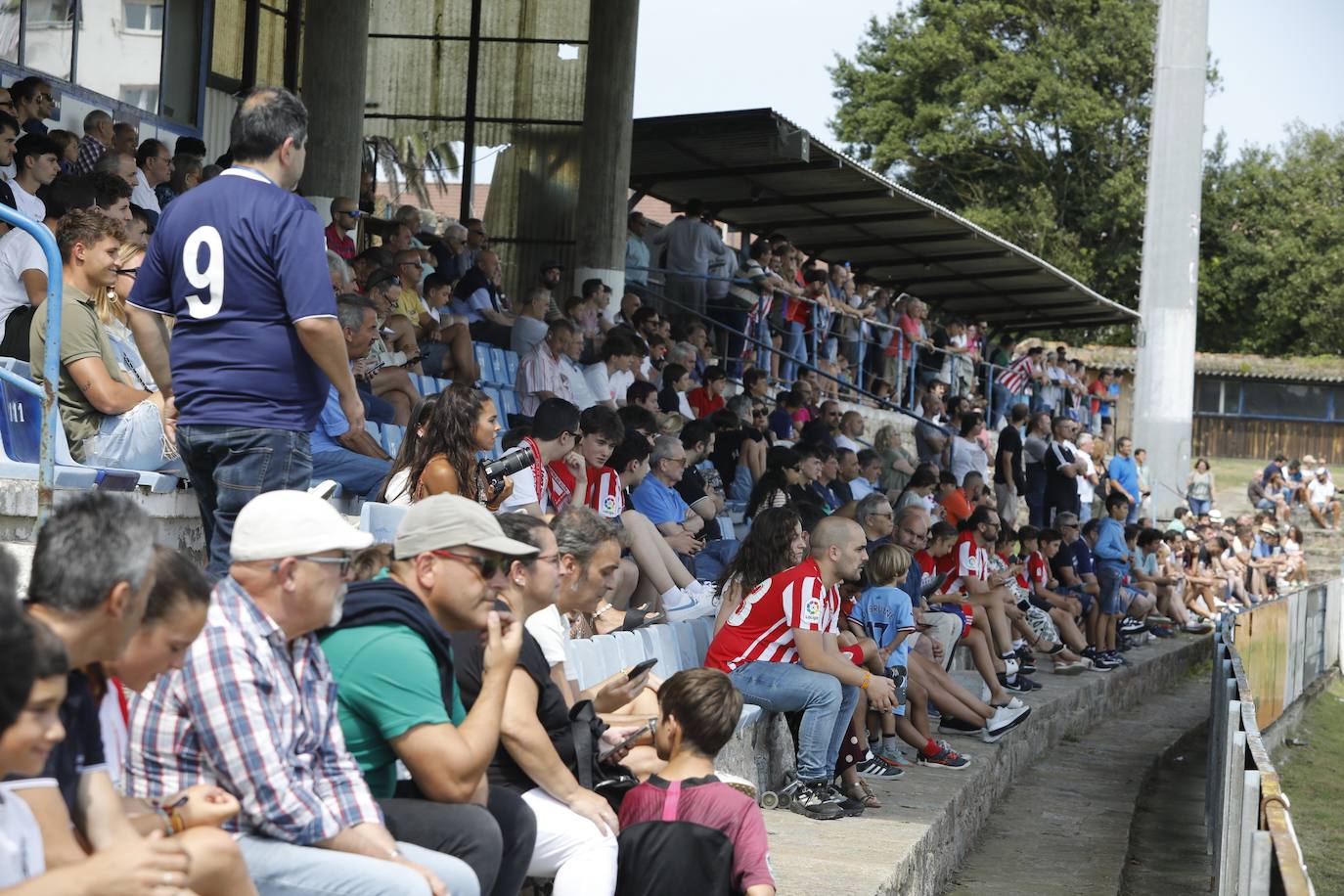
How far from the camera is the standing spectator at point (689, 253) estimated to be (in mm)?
16234

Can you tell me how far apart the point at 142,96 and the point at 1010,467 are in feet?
34.3

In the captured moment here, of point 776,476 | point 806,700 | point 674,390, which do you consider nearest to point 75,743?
point 806,700

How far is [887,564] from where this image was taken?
28.2 feet

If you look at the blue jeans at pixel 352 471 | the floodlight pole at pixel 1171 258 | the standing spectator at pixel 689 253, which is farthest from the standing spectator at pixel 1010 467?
the blue jeans at pixel 352 471

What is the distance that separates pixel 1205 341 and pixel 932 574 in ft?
123

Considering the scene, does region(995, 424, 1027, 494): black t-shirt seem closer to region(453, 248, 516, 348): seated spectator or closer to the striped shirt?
region(453, 248, 516, 348): seated spectator

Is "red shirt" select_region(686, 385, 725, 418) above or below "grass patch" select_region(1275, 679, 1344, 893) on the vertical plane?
above

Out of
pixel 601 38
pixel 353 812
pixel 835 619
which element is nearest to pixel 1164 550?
pixel 601 38

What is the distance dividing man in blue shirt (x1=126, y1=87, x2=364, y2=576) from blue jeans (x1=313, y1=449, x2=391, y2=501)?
2.16 m

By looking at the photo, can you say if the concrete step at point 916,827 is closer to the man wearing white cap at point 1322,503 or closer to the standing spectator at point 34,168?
the standing spectator at point 34,168

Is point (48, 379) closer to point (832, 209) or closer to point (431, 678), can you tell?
point (431, 678)

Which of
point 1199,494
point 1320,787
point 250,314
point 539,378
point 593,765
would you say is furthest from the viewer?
point 1199,494

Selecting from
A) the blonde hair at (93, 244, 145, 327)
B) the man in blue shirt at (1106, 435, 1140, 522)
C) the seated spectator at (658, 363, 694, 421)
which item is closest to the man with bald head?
the blonde hair at (93, 244, 145, 327)

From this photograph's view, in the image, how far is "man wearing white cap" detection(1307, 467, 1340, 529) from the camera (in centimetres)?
3397
